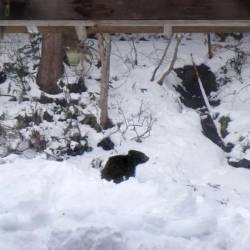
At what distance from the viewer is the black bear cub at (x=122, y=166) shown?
6.02 metres

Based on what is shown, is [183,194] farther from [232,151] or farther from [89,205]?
[232,151]

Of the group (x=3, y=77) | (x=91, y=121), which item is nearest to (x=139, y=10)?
(x=91, y=121)

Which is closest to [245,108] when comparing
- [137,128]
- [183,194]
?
[137,128]

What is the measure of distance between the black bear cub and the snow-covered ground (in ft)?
0.33

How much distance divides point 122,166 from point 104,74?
179 cm

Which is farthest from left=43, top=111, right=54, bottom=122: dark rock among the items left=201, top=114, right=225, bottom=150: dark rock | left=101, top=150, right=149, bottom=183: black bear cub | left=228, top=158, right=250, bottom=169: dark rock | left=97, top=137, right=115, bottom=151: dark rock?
left=228, top=158, right=250, bottom=169: dark rock

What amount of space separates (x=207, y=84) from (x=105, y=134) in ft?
9.25

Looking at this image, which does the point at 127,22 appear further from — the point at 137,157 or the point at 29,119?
the point at 29,119

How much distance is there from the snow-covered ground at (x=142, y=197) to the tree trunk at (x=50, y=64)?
2.62 feet

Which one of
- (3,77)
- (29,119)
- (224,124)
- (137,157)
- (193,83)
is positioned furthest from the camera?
(193,83)

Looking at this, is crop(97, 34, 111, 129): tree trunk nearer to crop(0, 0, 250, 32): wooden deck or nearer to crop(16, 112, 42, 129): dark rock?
crop(16, 112, 42, 129): dark rock

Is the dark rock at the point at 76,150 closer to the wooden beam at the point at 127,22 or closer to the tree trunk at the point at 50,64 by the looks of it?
the tree trunk at the point at 50,64

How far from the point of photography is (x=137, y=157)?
258 inches

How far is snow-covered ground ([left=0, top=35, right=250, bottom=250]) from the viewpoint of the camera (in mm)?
4797
